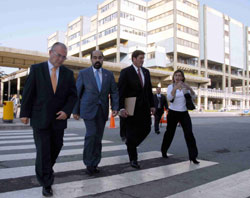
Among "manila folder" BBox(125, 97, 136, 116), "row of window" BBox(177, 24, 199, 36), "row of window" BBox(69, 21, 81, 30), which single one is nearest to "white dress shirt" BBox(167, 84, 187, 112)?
"manila folder" BBox(125, 97, 136, 116)

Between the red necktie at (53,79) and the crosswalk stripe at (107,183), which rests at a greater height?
the red necktie at (53,79)

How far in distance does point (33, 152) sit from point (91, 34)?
229 ft

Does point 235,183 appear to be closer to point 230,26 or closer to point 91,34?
point 91,34

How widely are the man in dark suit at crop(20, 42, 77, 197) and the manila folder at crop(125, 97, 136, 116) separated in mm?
1368

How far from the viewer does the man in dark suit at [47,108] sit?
285 cm

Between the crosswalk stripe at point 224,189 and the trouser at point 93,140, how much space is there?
1379mm

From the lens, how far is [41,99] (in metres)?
2.89

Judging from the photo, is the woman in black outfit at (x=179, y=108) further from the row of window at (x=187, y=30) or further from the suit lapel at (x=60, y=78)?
the row of window at (x=187, y=30)

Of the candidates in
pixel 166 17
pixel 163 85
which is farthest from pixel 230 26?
pixel 163 85

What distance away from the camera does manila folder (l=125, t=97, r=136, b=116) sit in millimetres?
4197

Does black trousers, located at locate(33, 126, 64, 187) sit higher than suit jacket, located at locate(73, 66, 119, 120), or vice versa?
suit jacket, located at locate(73, 66, 119, 120)

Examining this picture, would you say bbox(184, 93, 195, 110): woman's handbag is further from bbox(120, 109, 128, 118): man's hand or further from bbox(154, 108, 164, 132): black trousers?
bbox(154, 108, 164, 132): black trousers

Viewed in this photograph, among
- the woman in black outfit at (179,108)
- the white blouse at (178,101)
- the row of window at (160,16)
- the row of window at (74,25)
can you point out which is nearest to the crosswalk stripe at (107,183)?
the woman in black outfit at (179,108)

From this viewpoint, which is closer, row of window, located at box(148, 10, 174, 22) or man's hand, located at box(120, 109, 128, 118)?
man's hand, located at box(120, 109, 128, 118)
